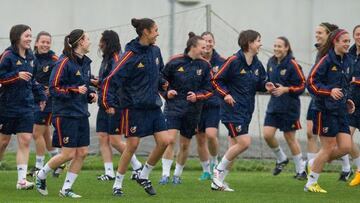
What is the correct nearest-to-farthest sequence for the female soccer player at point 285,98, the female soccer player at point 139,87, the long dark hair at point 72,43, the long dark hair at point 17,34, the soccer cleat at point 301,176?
the female soccer player at point 139,87 → the long dark hair at point 72,43 → the long dark hair at point 17,34 → the female soccer player at point 285,98 → the soccer cleat at point 301,176

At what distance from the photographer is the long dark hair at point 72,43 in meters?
14.5

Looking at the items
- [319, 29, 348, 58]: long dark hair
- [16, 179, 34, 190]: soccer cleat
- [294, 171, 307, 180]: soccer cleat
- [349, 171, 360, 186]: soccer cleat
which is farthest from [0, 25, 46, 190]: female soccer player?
[349, 171, 360, 186]: soccer cleat

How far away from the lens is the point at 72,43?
14539 mm

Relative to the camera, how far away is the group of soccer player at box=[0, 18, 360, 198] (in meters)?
14.5

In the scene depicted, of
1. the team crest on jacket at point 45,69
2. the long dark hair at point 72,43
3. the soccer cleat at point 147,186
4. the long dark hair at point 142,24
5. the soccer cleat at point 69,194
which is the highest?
the long dark hair at point 142,24

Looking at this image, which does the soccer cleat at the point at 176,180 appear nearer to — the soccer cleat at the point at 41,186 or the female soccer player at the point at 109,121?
the female soccer player at the point at 109,121

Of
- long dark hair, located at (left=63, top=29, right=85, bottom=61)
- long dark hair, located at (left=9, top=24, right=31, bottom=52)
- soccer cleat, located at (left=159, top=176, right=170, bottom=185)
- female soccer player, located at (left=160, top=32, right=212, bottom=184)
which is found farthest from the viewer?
soccer cleat, located at (left=159, top=176, right=170, bottom=185)

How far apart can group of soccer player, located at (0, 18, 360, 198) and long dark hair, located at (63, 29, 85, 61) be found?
0.05ft

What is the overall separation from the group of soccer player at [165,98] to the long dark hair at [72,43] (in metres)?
0.01

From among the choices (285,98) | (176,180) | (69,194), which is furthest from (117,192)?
(285,98)

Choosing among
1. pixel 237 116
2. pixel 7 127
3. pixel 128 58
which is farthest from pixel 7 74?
pixel 237 116

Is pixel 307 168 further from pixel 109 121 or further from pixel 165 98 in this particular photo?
pixel 109 121

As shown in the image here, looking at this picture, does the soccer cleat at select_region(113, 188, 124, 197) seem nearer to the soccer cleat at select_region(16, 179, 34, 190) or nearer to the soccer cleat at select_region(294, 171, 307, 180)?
the soccer cleat at select_region(16, 179, 34, 190)

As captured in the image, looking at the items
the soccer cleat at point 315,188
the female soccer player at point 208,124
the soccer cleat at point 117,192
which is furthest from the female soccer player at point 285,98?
the soccer cleat at point 117,192
